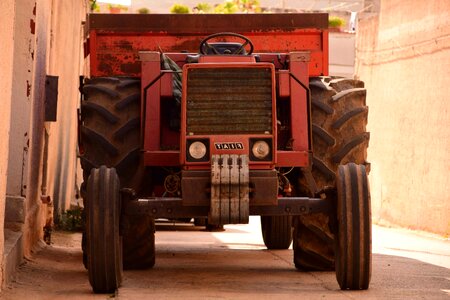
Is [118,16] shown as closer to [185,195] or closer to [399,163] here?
[185,195]

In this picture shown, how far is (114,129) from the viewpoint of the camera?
10.3 meters

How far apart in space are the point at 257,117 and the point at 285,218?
5.36 m

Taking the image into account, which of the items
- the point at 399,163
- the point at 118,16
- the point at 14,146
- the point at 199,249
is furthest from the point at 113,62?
the point at 399,163

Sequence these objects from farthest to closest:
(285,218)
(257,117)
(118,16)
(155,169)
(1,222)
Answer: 1. (285,218)
2. (118,16)
3. (155,169)
4. (257,117)
5. (1,222)

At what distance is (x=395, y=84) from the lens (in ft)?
78.6

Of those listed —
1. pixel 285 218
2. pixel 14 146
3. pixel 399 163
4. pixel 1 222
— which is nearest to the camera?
pixel 1 222

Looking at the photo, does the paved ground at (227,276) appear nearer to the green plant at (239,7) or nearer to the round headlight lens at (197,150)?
the round headlight lens at (197,150)

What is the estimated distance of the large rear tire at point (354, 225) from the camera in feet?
29.8

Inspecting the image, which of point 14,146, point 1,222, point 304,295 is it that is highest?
point 14,146

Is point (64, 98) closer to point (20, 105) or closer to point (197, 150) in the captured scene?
point (20, 105)

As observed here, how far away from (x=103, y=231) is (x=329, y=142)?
2.50 metres

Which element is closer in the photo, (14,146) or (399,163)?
(14,146)

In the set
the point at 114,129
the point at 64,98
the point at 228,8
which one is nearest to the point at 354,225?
the point at 114,129

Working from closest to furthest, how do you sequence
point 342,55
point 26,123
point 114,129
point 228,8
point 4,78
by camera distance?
1. point 4,78
2. point 114,129
3. point 26,123
4. point 342,55
5. point 228,8
